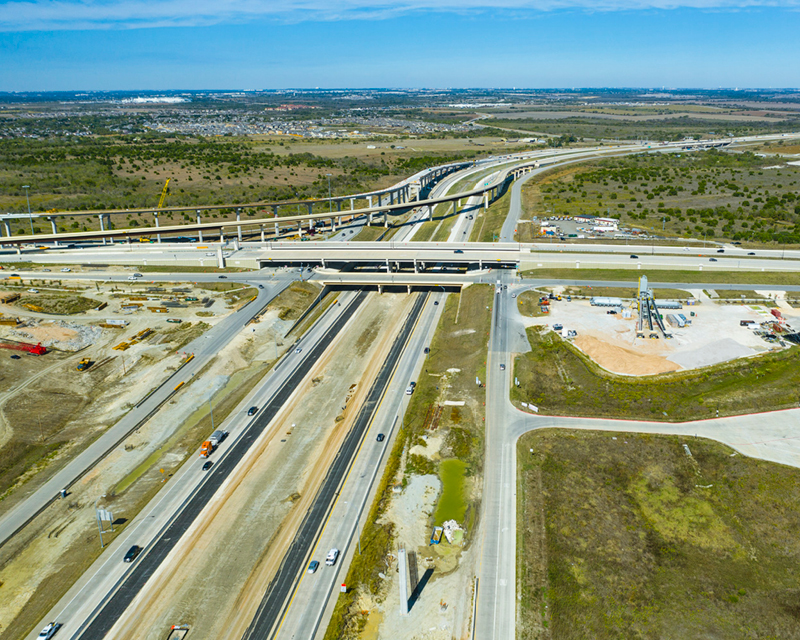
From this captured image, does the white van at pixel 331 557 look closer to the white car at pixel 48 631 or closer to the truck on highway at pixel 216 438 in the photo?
the white car at pixel 48 631

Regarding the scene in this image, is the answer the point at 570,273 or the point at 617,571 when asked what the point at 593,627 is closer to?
the point at 617,571

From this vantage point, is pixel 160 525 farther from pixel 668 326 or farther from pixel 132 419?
pixel 668 326

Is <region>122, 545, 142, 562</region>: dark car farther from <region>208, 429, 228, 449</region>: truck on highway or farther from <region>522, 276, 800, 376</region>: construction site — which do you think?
<region>522, 276, 800, 376</region>: construction site

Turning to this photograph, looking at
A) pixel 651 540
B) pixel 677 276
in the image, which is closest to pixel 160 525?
pixel 651 540

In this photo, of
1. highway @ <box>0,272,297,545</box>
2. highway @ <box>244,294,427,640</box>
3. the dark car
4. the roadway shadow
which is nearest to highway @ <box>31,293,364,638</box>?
the dark car

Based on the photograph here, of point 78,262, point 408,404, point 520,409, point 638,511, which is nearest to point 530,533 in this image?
point 638,511
